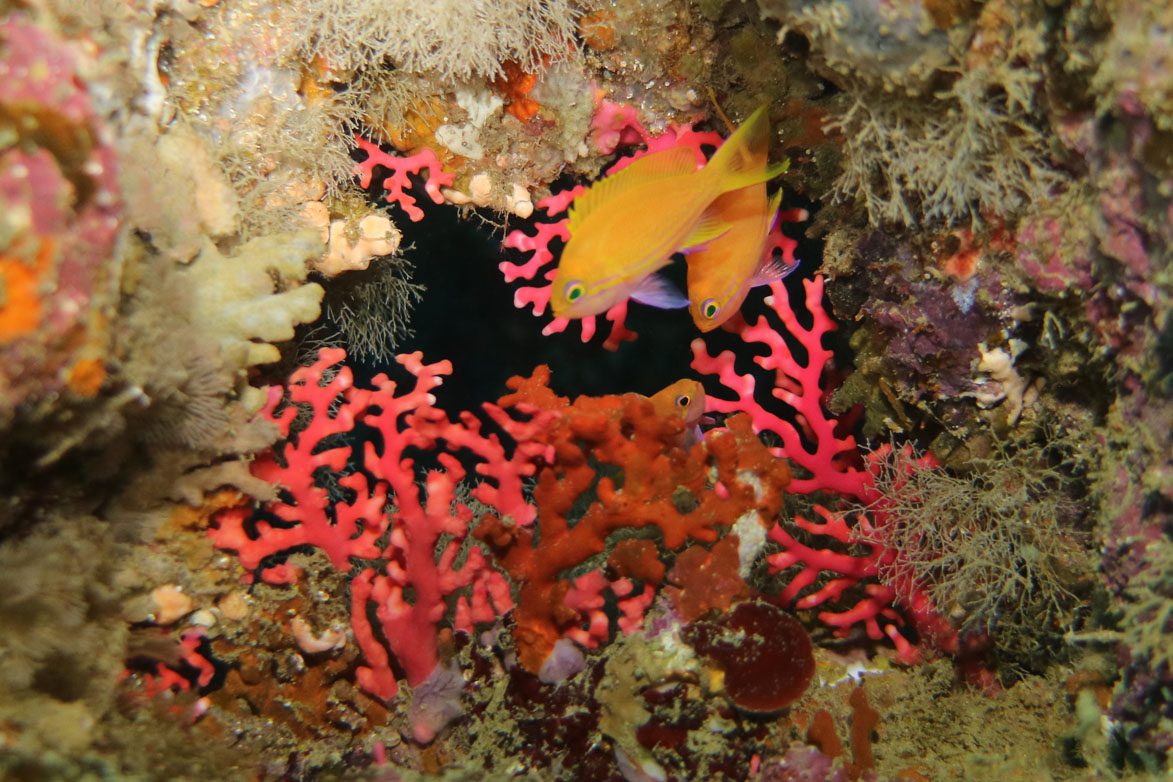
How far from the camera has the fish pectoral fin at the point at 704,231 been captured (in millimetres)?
2705

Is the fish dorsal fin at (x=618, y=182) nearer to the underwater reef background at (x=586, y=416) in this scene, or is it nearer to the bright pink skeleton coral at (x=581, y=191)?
the underwater reef background at (x=586, y=416)

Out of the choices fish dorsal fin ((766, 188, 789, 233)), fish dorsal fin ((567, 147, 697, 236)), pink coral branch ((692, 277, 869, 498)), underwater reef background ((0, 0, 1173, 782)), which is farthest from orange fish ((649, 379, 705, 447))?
fish dorsal fin ((567, 147, 697, 236))

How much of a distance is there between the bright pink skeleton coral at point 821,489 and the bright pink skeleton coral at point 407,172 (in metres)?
1.45

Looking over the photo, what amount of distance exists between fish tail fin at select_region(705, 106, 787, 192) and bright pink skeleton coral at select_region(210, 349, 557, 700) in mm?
1120

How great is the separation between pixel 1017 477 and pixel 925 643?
1.00 metres

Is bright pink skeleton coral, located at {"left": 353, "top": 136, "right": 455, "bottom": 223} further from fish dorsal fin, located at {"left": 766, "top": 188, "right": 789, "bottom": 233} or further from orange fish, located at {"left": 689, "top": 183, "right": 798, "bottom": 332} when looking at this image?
fish dorsal fin, located at {"left": 766, "top": 188, "right": 789, "bottom": 233}

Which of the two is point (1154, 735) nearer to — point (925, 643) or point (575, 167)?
point (925, 643)

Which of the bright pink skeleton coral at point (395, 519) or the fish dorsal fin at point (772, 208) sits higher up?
the fish dorsal fin at point (772, 208)

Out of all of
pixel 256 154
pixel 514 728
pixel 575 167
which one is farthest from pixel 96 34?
pixel 514 728

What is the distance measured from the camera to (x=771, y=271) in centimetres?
316

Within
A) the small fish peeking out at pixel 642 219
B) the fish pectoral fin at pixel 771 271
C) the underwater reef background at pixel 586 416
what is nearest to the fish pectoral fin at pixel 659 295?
the small fish peeking out at pixel 642 219

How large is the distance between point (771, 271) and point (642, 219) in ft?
2.80

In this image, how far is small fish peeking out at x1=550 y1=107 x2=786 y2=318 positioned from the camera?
8.35 feet

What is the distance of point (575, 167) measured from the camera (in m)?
3.46
